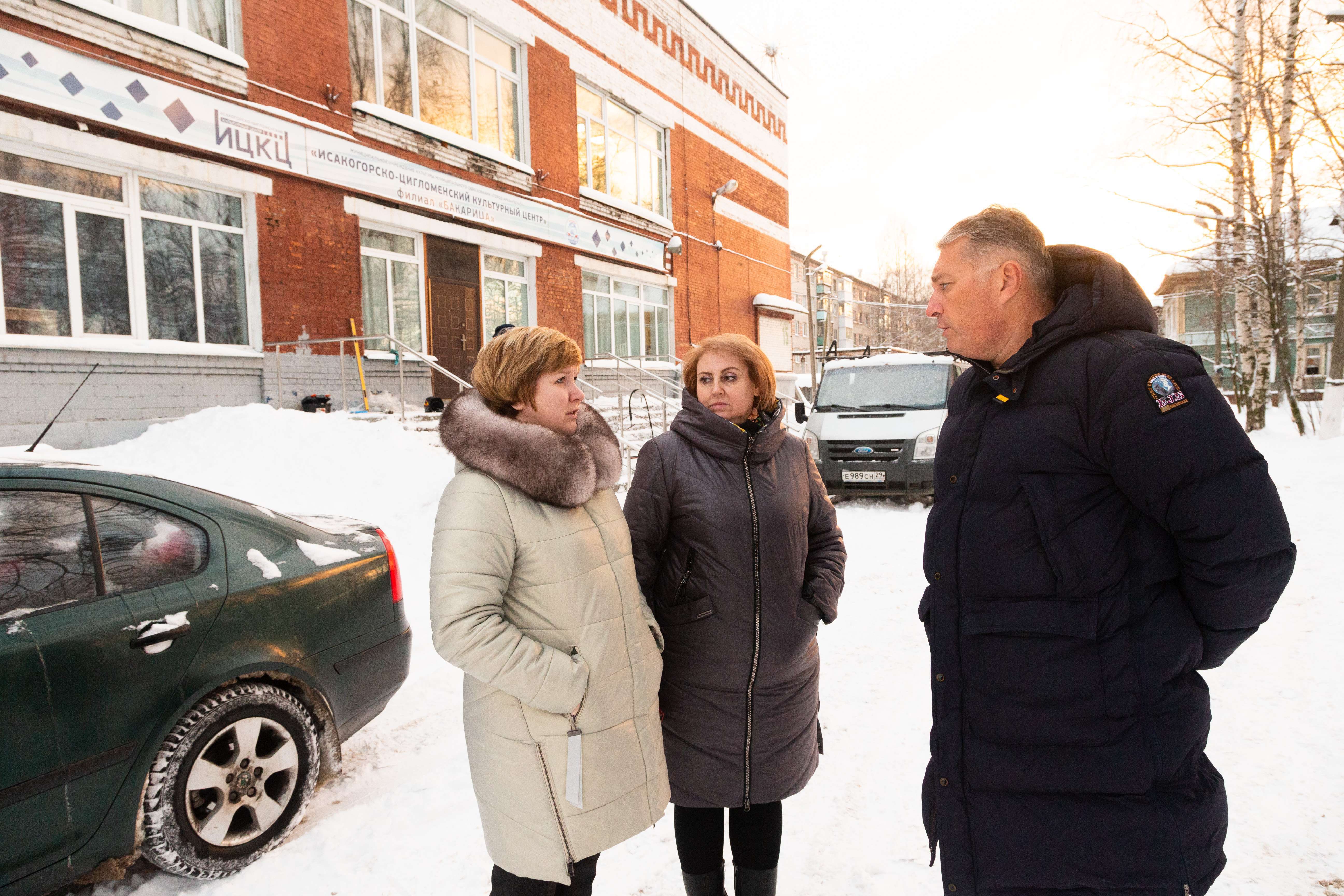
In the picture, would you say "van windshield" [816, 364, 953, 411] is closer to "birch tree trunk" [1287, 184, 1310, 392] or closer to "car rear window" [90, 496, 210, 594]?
"birch tree trunk" [1287, 184, 1310, 392]

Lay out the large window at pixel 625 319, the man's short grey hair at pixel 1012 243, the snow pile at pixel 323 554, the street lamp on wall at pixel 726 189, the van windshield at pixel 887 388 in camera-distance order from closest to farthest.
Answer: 1. the man's short grey hair at pixel 1012 243
2. the snow pile at pixel 323 554
3. the van windshield at pixel 887 388
4. the large window at pixel 625 319
5. the street lamp on wall at pixel 726 189

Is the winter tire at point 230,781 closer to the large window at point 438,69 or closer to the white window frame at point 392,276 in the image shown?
the white window frame at point 392,276

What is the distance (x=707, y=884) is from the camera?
7.95ft

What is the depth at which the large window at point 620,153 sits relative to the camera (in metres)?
17.2

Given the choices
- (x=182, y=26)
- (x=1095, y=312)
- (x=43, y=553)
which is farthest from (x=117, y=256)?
(x=1095, y=312)

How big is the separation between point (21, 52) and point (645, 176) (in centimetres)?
1362

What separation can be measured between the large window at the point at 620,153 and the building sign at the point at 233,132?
2966 millimetres

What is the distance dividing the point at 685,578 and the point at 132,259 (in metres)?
9.81

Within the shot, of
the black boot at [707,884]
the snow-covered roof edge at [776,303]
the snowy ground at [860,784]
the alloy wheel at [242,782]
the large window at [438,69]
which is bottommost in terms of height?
the snowy ground at [860,784]

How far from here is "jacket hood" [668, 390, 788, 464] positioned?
7.97 feet

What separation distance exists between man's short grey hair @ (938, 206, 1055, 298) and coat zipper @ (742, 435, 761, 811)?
104 cm

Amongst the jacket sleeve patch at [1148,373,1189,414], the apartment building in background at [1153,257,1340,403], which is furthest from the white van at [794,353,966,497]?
the apartment building in background at [1153,257,1340,403]

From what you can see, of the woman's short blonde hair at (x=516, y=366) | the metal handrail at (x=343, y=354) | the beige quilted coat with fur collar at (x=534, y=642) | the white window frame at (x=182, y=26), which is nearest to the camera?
the beige quilted coat with fur collar at (x=534, y=642)

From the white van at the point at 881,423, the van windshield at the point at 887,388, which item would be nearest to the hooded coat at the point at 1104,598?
the white van at the point at 881,423
